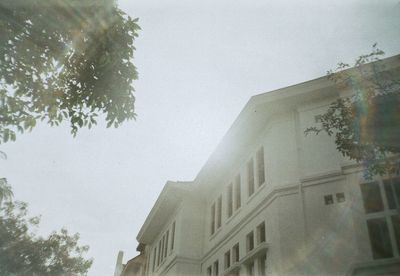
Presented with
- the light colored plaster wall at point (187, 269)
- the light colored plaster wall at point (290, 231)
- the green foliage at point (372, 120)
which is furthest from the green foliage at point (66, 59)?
the light colored plaster wall at point (187, 269)

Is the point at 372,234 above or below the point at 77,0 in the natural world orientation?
below

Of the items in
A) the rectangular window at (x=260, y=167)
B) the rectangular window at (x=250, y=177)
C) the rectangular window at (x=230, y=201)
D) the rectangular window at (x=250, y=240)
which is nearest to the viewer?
the rectangular window at (x=250, y=240)

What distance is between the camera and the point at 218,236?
21.3 metres

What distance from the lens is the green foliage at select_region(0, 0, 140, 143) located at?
7.95 meters

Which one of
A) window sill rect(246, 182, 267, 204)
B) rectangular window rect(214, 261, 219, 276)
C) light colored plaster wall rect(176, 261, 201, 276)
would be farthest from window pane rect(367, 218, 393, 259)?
light colored plaster wall rect(176, 261, 201, 276)

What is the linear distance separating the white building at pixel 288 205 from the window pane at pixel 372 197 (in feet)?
0.10

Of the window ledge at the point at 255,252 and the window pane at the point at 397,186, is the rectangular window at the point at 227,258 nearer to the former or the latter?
the window ledge at the point at 255,252

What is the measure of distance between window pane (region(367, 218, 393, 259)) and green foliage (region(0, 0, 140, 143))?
8.34 metres

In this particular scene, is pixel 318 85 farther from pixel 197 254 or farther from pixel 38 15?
pixel 197 254

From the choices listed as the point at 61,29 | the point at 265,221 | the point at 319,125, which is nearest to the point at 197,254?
the point at 265,221

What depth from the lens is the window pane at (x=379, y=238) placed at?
11777 mm

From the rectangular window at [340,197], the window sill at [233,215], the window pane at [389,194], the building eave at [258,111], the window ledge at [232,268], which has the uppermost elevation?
the building eave at [258,111]

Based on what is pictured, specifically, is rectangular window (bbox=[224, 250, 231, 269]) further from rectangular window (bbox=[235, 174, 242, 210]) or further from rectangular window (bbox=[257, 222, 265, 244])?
rectangular window (bbox=[257, 222, 265, 244])

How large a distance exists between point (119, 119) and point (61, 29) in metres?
2.28
